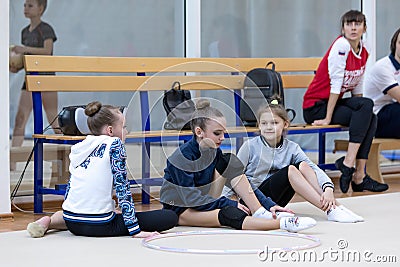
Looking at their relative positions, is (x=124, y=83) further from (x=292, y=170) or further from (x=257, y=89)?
(x=292, y=170)

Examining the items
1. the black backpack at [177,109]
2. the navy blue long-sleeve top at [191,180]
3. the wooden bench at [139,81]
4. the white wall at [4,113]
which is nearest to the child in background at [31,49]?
the wooden bench at [139,81]

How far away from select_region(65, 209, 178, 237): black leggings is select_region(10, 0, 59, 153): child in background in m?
1.39

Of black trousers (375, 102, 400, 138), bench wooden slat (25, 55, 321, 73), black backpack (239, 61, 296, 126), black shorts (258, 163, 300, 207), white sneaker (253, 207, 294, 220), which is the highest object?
bench wooden slat (25, 55, 321, 73)

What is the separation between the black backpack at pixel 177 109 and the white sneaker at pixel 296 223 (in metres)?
0.73

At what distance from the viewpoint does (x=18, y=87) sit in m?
4.91

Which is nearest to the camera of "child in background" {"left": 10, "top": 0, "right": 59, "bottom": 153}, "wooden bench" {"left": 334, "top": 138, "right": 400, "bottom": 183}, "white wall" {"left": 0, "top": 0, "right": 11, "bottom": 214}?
"white wall" {"left": 0, "top": 0, "right": 11, "bottom": 214}

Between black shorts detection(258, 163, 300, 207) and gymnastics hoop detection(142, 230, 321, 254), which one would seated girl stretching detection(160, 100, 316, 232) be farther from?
black shorts detection(258, 163, 300, 207)

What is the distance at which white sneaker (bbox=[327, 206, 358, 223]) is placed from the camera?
13.2 feet

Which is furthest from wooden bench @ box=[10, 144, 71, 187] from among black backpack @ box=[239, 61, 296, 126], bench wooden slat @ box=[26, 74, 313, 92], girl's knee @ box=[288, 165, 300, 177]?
girl's knee @ box=[288, 165, 300, 177]

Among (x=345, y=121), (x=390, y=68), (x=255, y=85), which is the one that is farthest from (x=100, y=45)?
(x=390, y=68)

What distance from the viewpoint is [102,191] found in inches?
140

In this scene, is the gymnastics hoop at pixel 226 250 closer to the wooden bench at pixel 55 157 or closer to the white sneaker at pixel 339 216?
the white sneaker at pixel 339 216

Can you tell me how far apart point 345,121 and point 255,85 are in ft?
2.17

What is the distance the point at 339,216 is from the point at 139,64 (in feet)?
5.62
